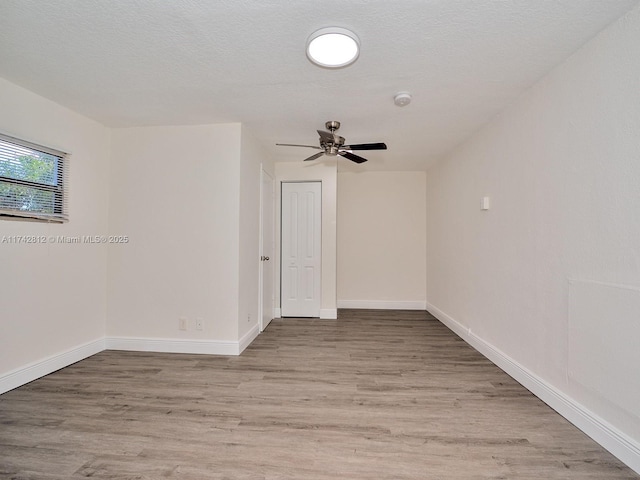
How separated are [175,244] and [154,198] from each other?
1.83ft


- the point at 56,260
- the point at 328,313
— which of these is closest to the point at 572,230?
the point at 328,313

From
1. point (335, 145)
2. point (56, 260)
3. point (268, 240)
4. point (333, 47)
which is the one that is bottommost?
point (56, 260)

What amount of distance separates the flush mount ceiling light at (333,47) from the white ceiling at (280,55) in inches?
2.0

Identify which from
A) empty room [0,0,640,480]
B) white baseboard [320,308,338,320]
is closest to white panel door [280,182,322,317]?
white baseboard [320,308,338,320]

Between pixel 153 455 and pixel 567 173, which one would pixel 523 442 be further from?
pixel 153 455

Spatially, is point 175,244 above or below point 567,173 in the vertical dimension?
below

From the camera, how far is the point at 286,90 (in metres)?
2.38

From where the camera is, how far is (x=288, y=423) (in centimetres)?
192

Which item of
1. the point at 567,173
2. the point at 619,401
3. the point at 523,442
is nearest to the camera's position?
the point at 619,401

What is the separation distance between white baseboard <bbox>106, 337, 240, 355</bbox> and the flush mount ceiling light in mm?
2731

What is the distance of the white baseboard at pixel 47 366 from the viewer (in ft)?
7.56

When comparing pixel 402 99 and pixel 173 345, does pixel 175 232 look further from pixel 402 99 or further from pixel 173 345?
pixel 402 99

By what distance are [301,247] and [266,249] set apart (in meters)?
0.67

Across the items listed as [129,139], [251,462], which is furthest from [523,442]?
[129,139]
